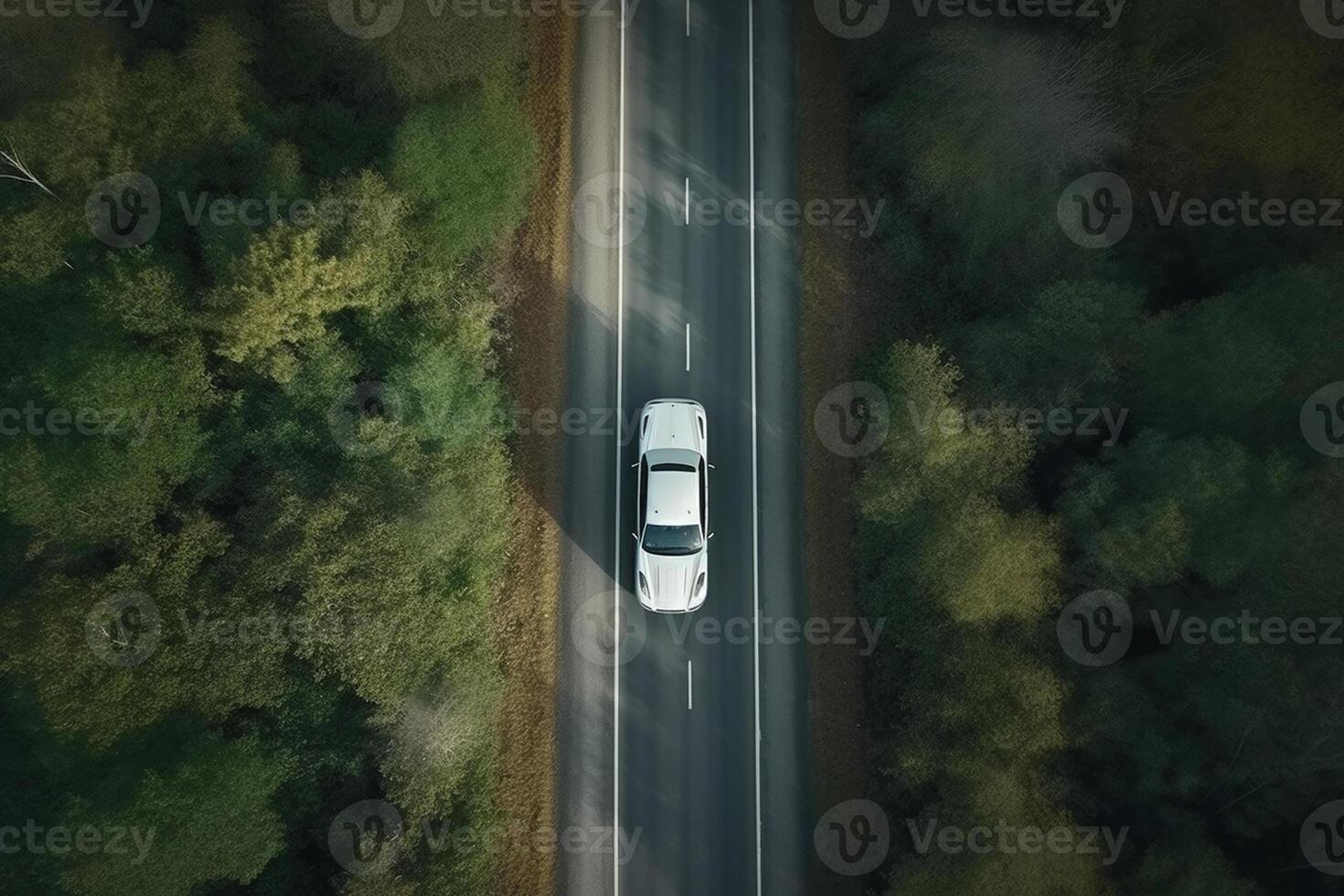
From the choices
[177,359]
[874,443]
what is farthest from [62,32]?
[874,443]

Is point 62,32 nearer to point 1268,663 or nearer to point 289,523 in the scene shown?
point 289,523

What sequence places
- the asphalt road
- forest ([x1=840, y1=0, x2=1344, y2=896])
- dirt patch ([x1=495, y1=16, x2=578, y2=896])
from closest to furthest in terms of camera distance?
forest ([x1=840, y1=0, x2=1344, y2=896]) < the asphalt road < dirt patch ([x1=495, y1=16, x2=578, y2=896])

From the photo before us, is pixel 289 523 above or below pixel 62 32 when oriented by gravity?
below

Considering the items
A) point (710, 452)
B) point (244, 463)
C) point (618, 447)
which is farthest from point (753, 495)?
point (244, 463)

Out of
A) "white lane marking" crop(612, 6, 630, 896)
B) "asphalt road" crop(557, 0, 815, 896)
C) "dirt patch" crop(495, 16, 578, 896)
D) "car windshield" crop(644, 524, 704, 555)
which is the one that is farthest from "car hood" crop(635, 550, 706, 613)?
"dirt patch" crop(495, 16, 578, 896)

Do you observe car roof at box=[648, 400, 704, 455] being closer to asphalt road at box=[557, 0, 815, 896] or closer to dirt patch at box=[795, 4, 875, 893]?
asphalt road at box=[557, 0, 815, 896]

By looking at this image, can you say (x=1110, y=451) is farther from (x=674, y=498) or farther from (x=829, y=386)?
(x=674, y=498)

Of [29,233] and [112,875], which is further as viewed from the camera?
[29,233]
